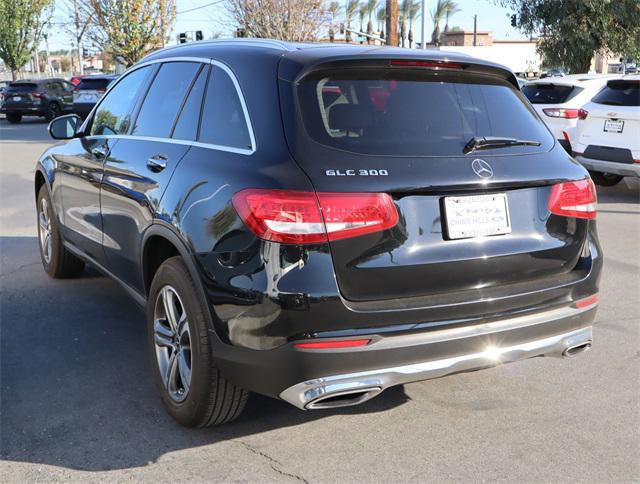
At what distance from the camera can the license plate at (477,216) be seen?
3.09m

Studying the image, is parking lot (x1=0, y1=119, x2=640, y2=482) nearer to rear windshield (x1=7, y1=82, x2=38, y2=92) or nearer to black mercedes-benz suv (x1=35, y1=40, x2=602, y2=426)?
black mercedes-benz suv (x1=35, y1=40, x2=602, y2=426)

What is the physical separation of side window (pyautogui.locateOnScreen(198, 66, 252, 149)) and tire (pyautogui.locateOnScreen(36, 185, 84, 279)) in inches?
103

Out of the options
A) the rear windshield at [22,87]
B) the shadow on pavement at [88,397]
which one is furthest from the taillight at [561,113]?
the rear windshield at [22,87]

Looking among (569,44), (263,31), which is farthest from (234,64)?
(263,31)

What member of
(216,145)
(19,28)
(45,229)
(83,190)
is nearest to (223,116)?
(216,145)

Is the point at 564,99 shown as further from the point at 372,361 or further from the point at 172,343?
the point at 372,361

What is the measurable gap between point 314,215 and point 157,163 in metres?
1.29

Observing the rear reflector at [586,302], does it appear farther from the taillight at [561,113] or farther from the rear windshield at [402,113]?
the taillight at [561,113]

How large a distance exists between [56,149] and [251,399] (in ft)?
9.74

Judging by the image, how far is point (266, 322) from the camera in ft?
9.59

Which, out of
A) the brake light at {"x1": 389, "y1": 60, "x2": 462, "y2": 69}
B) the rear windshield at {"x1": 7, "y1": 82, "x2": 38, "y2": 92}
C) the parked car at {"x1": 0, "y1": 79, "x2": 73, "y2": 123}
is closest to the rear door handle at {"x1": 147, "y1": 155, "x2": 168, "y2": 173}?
the brake light at {"x1": 389, "y1": 60, "x2": 462, "y2": 69}

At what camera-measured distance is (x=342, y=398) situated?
301 cm

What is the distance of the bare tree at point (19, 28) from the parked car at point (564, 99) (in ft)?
119

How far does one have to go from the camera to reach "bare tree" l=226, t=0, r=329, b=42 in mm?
36625
